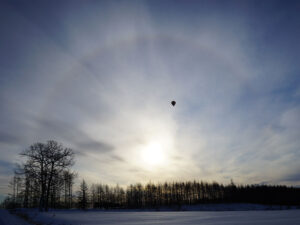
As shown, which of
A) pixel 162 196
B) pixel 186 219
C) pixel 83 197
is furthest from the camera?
pixel 162 196

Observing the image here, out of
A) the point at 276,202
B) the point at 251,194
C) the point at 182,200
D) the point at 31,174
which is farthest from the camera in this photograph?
the point at 182,200

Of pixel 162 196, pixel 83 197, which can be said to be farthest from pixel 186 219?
pixel 162 196

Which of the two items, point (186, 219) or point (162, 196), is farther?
point (162, 196)

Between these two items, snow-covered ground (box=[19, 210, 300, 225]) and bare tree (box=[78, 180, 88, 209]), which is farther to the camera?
bare tree (box=[78, 180, 88, 209])

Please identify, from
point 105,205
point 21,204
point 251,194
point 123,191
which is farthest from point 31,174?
point 251,194

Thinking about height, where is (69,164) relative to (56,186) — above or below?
above

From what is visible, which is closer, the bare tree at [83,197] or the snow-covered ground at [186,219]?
the snow-covered ground at [186,219]

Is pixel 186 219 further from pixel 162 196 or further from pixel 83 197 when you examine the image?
pixel 162 196

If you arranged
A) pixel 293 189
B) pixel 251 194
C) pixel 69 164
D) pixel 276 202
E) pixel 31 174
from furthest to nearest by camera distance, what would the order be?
pixel 293 189 → pixel 251 194 → pixel 276 202 → pixel 69 164 → pixel 31 174

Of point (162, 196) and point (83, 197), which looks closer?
point (83, 197)

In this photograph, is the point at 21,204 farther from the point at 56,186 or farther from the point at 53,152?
the point at 53,152

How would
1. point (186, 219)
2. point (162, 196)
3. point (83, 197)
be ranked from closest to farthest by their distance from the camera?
point (186, 219) → point (83, 197) → point (162, 196)
